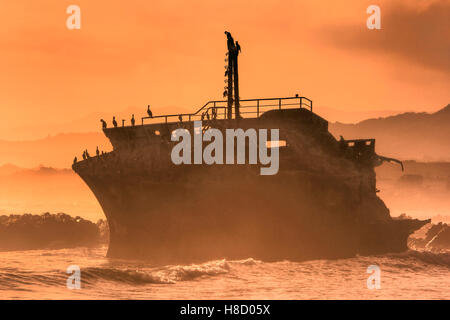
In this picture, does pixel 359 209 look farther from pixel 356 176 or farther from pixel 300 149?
pixel 300 149

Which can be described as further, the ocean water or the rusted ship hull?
the rusted ship hull

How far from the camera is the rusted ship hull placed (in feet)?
100

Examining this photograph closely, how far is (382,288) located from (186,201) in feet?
38.5

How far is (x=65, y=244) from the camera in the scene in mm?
51469

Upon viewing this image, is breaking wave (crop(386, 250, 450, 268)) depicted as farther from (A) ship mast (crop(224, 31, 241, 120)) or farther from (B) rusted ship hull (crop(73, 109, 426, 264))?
(A) ship mast (crop(224, 31, 241, 120))

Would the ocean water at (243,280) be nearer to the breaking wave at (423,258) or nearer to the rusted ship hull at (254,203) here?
the breaking wave at (423,258)

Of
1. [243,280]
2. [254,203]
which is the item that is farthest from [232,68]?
[243,280]

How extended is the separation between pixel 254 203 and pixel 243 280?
20.0 ft

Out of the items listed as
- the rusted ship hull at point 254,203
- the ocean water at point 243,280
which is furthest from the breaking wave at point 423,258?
the rusted ship hull at point 254,203

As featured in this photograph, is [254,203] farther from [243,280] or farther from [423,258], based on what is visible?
[423,258]

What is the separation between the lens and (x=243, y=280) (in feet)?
82.7

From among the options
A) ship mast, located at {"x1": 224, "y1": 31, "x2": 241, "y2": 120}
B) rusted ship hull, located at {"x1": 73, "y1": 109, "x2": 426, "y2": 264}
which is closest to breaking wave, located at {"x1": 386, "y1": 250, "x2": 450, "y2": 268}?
rusted ship hull, located at {"x1": 73, "y1": 109, "x2": 426, "y2": 264}

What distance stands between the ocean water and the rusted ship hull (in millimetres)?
955
